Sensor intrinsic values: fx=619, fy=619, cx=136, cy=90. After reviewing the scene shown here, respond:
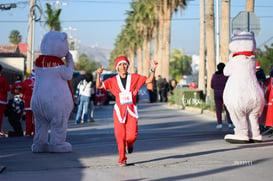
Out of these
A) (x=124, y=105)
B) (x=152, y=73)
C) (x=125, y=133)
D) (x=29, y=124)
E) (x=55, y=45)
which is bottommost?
(x=29, y=124)

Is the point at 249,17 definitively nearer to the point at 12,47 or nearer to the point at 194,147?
the point at 194,147

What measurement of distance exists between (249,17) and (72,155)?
322 inches

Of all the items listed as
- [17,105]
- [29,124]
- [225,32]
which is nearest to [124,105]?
[29,124]

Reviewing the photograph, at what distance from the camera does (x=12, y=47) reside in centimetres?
7238

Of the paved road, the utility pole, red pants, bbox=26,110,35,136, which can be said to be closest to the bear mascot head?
the paved road

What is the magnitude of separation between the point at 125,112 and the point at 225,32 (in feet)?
58.4

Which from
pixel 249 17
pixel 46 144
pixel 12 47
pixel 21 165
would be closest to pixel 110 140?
pixel 46 144

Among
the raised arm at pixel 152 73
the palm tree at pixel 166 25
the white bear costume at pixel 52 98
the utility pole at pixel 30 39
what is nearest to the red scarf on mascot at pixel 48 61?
the white bear costume at pixel 52 98

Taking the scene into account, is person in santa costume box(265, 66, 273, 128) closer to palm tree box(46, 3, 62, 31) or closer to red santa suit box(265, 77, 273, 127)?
red santa suit box(265, 77, 273, 127)

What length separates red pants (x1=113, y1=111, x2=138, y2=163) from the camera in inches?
372

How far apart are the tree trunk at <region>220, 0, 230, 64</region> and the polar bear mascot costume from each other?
1393 cm

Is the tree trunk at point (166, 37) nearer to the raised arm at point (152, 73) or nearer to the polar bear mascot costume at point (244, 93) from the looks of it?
the polar bear mascot costume at point (244, 93)

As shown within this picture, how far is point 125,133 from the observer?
9.53 metres

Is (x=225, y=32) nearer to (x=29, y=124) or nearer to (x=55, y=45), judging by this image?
(x=29, y=124)
